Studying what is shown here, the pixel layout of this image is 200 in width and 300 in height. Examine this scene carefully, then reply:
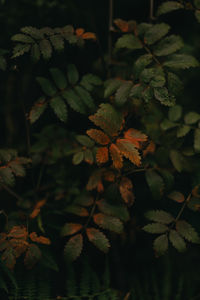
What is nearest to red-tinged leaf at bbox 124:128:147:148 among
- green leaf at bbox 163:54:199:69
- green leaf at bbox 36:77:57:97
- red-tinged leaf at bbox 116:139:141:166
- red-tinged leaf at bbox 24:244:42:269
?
red-tinged leaf at bbox 116:139:141:166

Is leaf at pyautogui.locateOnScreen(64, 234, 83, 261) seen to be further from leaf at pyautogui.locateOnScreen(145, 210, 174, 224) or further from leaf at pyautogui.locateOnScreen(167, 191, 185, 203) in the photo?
leaf at pyautogui.locateOnScreen(167, 191, 185, 203)

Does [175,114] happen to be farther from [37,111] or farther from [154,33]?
[37,111]

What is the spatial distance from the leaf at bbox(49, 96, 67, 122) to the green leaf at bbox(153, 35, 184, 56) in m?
0.43

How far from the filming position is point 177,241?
1.29 meters

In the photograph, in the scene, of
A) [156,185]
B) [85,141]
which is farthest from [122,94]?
[156,185]

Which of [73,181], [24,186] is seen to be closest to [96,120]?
[73,181]

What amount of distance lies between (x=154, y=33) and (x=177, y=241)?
829mm

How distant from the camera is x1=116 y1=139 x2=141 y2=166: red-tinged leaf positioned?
1207 mm

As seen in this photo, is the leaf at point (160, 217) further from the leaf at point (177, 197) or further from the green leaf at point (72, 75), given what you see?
the green leaf at point (72, 75)

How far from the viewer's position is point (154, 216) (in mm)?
1393

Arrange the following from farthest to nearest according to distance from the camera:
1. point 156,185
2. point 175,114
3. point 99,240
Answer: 1. point 175,114
2. point 156,185
3. point 99,240

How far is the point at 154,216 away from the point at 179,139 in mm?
386

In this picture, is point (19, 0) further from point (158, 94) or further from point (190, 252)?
point (190, 252)

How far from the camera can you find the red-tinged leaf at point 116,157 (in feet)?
4.02
